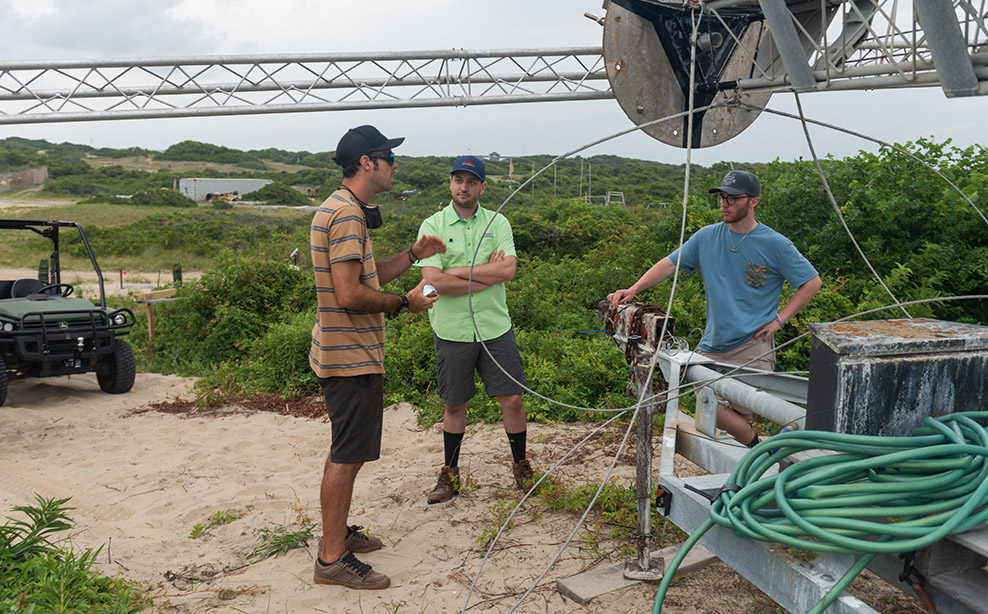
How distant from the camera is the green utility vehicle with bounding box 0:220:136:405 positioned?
23.7 ft

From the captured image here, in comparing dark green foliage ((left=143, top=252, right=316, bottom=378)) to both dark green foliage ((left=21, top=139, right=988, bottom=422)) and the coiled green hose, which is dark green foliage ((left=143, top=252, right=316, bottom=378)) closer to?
dark green foliage ((left=21, top=139, right=988, bottom=422))

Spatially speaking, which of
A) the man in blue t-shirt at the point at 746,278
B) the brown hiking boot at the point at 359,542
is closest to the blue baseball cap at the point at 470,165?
the man in blue t-shirt at the point at 746,278

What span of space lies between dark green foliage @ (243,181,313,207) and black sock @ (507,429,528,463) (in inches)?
1749

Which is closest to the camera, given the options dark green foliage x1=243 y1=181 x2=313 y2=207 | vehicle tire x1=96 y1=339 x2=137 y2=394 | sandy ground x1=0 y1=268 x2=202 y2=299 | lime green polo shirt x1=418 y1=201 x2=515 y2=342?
lime green polo shirt x1=418 y1=201 x2=515 y2=342

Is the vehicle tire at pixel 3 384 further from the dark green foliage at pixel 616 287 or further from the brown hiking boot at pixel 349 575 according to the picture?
the brown hiking boot at pixel 349 575

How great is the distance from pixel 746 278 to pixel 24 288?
8025 millimetres

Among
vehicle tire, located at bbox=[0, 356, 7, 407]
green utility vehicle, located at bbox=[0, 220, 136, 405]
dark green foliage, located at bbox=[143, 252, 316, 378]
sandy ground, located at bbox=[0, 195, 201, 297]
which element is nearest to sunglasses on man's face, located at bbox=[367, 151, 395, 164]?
green utility vehicle, located at bbox=[0, 220, 136, 405]

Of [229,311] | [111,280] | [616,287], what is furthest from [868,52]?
[111,280]

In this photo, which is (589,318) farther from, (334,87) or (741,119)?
(334,87)

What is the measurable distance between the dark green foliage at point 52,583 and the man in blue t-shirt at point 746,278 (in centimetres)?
286

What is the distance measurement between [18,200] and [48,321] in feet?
156

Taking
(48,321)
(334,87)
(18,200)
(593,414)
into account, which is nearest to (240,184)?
(18,200)

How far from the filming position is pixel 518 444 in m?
4.42

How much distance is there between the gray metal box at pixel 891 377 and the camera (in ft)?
6.68
